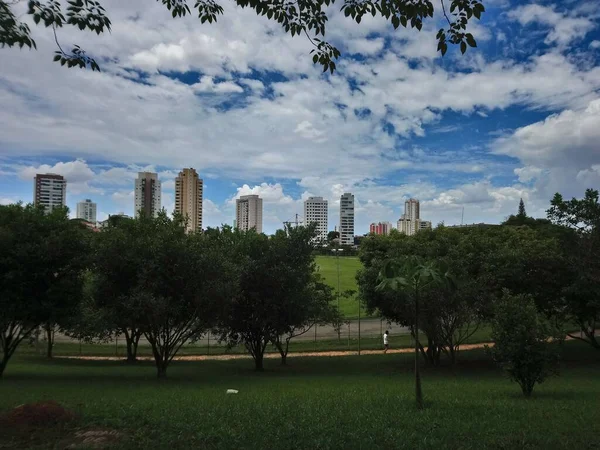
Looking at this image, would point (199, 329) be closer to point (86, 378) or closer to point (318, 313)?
point (86, 378)

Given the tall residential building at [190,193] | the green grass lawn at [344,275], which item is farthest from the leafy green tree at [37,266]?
the tall residential building at [190,193]

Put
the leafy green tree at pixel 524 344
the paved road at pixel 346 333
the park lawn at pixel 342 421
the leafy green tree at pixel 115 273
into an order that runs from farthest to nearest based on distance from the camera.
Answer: the paved road at pixel 346 333
the leafy green tree at pixel 115 273
the leafy green tree at pixel 524 344
the park lawn at pixel 342 421

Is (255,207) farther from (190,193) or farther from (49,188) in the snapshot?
(49,188)

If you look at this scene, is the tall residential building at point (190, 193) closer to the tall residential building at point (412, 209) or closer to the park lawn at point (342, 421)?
the park lawn at point (342, 421)

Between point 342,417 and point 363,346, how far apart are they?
Result: 2514 centimetres

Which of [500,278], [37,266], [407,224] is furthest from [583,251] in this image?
[407,224]

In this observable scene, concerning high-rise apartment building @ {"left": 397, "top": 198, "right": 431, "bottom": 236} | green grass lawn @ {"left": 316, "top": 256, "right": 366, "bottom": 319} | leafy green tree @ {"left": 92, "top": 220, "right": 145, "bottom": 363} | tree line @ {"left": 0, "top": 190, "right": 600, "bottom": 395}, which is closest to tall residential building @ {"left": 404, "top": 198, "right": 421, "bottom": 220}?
high-rise apartment building @ {"left": 397, "top": 198, "right": 431, "bottom": 236}

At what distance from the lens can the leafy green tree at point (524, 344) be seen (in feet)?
38.8

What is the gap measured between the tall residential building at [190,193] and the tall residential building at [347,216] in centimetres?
4745

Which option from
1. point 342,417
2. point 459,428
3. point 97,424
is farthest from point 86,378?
point 459,428

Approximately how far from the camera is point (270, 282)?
21.5 meters

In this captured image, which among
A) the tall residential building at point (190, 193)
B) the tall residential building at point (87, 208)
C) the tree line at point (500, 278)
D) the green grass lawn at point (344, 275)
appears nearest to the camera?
the tree line at point (500, 278)

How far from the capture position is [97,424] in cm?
736

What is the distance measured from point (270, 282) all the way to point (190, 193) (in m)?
60.1
